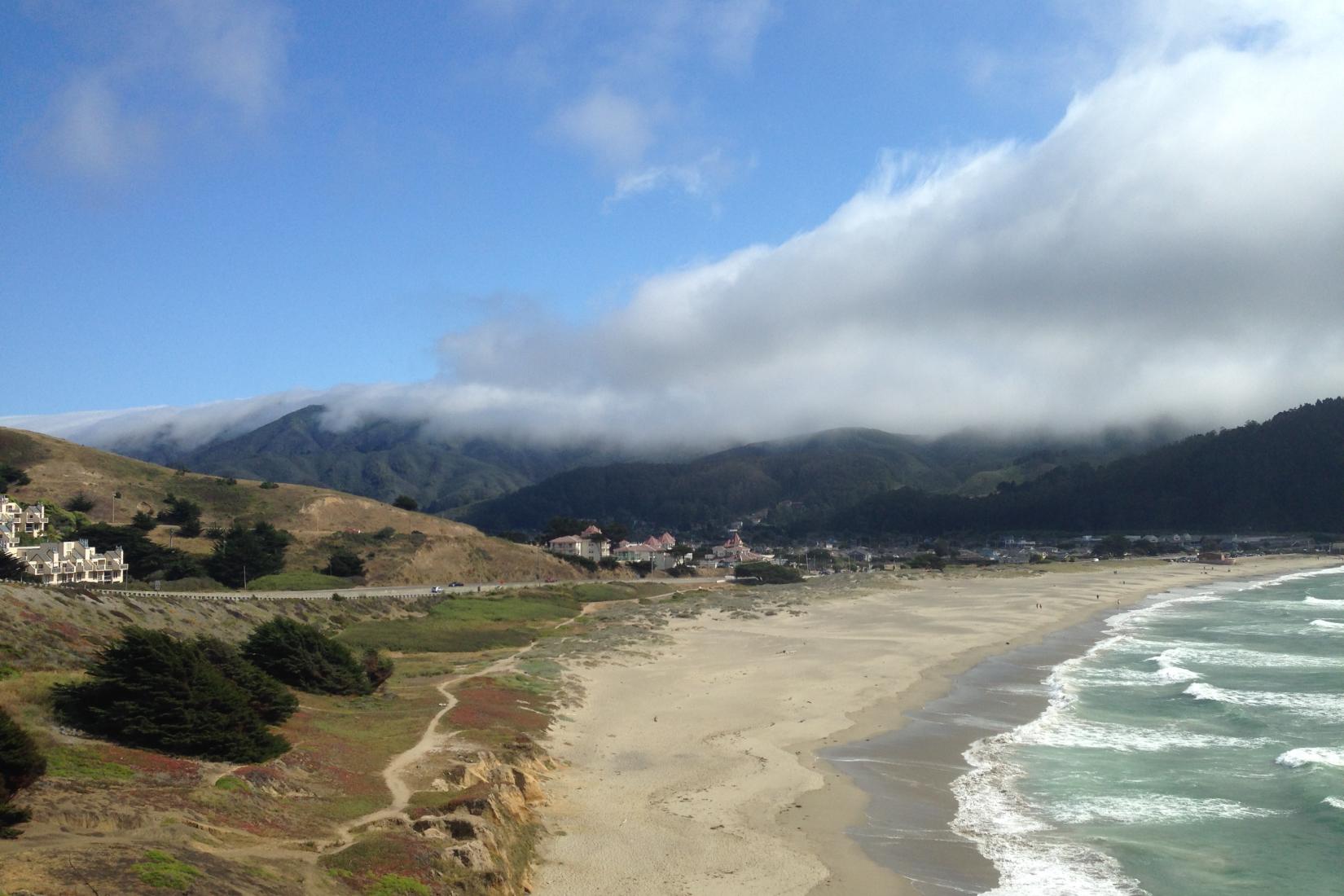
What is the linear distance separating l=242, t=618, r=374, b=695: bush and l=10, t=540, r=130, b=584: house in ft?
96.9

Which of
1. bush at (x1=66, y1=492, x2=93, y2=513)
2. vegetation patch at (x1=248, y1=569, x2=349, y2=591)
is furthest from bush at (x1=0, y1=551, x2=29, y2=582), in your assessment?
bush at (x1=66, y1=492, x2=93, y2=513)

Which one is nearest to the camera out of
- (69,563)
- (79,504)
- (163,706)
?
(163,706)

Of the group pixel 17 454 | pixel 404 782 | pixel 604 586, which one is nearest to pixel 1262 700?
pixel 404 782

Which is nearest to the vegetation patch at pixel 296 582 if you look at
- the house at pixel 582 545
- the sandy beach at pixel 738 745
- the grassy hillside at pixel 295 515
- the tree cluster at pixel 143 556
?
the grassy hillside at pixel 295 515

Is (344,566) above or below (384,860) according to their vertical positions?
below

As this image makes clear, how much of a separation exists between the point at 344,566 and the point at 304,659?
51.8 meters

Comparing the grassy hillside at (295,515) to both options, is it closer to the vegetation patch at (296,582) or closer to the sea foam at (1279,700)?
the vegetation patch at (296,582)

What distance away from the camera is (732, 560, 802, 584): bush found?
103206 mm

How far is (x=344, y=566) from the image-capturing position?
242 feet

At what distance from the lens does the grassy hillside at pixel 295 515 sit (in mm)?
77562

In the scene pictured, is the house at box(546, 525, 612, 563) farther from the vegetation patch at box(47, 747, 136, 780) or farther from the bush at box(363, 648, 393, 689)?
the vegetation patch at box(47, 747, 136, 780)

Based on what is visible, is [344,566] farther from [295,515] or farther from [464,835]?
[464,835]

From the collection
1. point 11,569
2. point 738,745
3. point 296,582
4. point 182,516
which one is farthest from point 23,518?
point 738,745

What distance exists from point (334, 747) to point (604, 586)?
6294 centimetres
